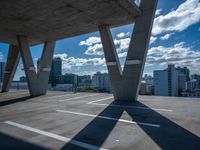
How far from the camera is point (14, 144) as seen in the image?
15.1 ft

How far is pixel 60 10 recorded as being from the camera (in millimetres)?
12156

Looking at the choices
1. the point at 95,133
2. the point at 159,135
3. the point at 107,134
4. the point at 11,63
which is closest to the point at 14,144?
the point at 95,133

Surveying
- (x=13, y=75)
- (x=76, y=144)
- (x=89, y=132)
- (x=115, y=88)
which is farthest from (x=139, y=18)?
(x=13, y=75)

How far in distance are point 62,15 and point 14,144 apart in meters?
10.6

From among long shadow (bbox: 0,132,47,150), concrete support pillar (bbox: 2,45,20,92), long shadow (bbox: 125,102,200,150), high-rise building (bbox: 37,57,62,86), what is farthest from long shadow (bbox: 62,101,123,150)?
high-rise building (bbox: 37,57,62,86)

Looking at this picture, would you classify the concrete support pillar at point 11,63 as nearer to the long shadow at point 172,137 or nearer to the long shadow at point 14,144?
the long shadow at point 14,144

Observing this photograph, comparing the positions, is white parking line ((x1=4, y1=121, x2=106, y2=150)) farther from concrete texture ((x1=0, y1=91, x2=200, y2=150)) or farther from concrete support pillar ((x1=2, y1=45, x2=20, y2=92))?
concrete support pillar ((x1=2, y1=45, x2=20, y2=92))

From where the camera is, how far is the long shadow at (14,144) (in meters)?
4.35

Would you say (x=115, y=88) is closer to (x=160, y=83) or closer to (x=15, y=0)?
(x=15, y=0)

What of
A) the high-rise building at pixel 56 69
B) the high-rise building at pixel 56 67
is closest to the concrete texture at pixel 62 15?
the high-rise building at pixel 56 69

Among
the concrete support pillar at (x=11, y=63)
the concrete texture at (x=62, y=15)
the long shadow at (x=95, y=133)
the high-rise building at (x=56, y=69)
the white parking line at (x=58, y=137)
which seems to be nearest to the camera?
the white parking line at (x=58, y=137)

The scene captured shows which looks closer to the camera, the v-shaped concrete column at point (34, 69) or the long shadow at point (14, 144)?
the long shadow at point (14, 144)

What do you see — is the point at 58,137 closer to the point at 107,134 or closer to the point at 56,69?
the point at 107,134

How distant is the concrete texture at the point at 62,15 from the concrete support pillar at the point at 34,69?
64.6 inches
